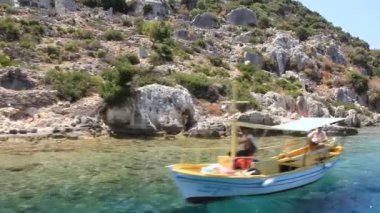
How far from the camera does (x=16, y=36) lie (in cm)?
4991

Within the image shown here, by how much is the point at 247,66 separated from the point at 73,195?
155 feet

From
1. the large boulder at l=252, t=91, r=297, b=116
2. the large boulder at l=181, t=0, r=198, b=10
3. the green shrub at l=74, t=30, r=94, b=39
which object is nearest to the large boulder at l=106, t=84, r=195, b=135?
the large boulder at l=252, t=91, r=297, b=116

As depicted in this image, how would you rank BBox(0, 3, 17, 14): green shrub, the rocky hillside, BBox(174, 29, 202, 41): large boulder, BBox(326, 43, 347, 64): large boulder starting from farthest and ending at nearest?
1. BBox(326, 43, 347, 64): large boulder
2. BBox(174, 29, 202, 41): large boulder
3. BBox(0, 3, 17, 14): green shrub
4. the rocky hillside

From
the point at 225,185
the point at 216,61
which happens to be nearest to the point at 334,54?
the point at 216,61

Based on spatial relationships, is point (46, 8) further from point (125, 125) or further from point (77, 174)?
point (77, 174)

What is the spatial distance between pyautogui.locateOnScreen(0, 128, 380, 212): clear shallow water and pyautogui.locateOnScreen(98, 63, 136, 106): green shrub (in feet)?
20.5

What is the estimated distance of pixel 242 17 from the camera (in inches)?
3487

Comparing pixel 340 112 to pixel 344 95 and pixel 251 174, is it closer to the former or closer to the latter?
pixel 344 95

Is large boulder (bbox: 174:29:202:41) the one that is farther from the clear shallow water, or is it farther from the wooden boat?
the wooden boat

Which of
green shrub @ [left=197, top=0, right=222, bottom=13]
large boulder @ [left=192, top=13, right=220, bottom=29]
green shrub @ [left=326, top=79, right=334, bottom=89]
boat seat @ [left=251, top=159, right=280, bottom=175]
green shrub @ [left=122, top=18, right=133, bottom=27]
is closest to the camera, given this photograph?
boat seat @ [left=251, top=159, right=280, bottom=175]

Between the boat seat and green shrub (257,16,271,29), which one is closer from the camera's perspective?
the boat seat

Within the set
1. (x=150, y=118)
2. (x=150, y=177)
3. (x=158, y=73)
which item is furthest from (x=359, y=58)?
(x=150, y=177)

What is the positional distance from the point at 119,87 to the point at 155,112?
3452mm

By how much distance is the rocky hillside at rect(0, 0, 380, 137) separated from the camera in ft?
116
